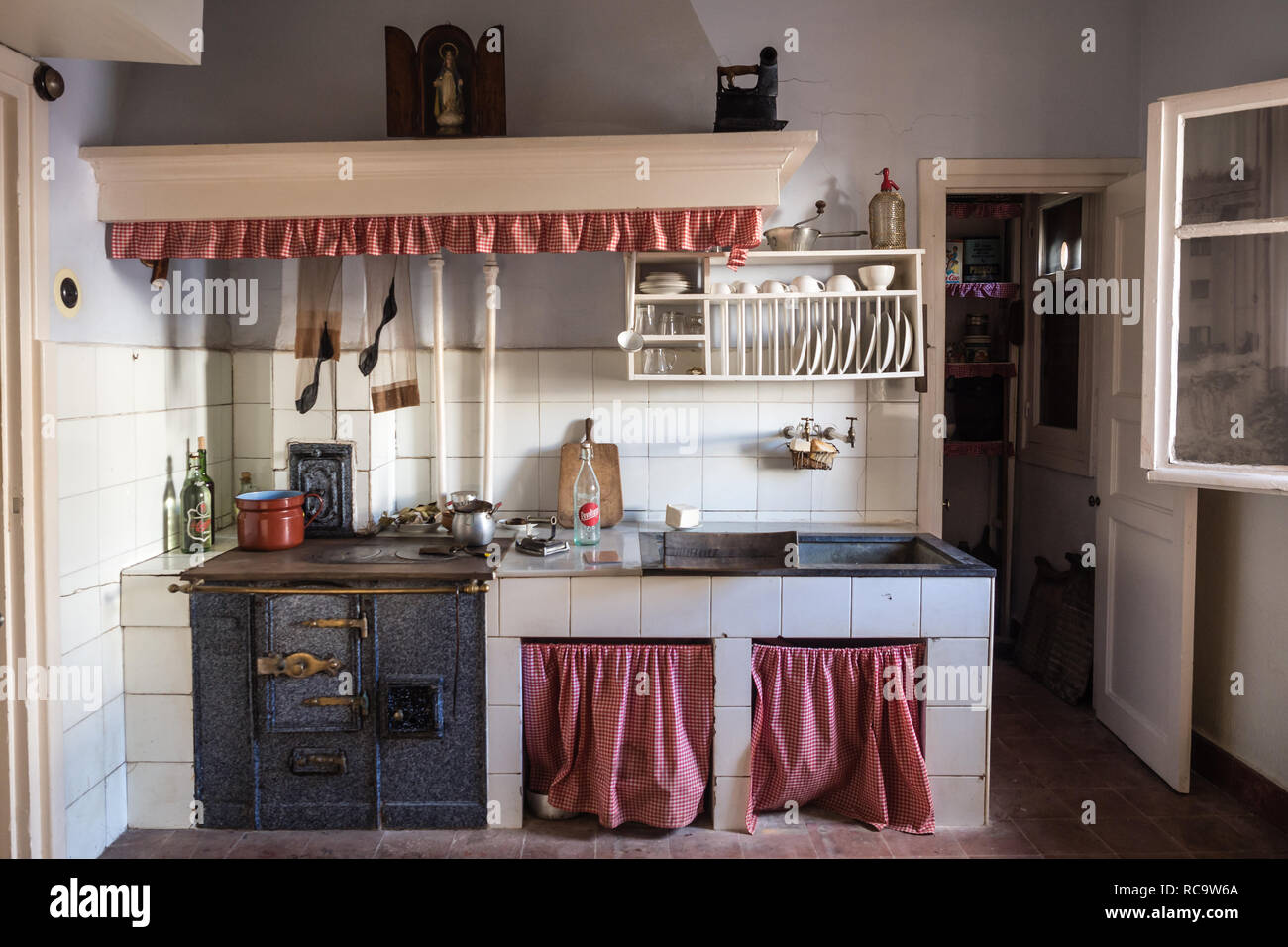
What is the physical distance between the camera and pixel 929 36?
3.51m

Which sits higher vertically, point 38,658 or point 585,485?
point 585,485

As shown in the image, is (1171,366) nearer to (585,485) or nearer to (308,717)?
(585,485)

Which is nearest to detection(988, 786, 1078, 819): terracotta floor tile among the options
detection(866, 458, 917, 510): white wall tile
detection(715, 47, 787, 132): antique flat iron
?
detection(866, 458, 917, 510): white wall tile

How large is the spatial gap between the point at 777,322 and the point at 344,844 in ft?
7.29

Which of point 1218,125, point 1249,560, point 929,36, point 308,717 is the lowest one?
point 308,717

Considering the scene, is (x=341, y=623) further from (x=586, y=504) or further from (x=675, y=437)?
(x=675, y=437)

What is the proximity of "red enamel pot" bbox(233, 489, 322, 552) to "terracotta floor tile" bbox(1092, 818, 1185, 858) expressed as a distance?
2773mm

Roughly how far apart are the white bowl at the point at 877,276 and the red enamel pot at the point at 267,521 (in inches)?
Answer: 82.9

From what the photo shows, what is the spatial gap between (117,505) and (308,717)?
879 mm

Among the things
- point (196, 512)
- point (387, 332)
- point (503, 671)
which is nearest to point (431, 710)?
point (503, 671)

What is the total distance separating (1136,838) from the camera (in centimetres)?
283

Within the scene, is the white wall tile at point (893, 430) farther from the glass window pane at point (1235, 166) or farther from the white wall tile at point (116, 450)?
the white wall tile at point (116, 450)

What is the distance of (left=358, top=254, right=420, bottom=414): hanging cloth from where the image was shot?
11.0 ft
